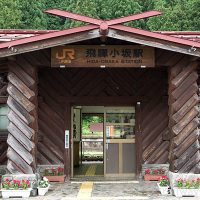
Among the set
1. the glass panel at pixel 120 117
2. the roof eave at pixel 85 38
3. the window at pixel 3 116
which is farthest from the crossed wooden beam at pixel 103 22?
the window at pixel 3 116

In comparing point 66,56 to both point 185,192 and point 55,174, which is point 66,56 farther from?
point 185,192

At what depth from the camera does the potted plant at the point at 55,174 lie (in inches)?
511

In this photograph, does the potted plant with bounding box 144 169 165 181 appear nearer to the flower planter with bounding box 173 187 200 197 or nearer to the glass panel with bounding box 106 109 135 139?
the glass panel with bounding box 106 109 135 139

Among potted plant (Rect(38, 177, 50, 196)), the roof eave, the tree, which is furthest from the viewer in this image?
the tree

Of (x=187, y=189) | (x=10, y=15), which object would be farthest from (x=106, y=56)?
(x=10, y=15)

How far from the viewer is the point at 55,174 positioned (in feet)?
42.9

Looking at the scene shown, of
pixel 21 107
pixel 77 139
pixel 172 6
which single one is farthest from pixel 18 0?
pixel 21 107

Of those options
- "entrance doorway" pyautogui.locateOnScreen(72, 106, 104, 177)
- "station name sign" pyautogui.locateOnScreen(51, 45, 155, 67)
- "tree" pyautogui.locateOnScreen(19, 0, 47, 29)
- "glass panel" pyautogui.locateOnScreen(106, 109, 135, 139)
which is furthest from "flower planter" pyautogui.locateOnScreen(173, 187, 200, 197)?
"tree" pyautogui.locateOnScreen(19, 0, 47, 29)

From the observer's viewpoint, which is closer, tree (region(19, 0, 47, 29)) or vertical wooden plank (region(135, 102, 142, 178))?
vertical wooden plank (region(135, 102, 142, 178))

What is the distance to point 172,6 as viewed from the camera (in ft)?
140

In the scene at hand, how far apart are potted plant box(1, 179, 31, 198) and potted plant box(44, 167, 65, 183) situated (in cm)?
278

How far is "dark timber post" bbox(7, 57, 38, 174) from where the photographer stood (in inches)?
414

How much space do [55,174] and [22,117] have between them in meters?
3.06

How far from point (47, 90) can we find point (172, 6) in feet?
103
